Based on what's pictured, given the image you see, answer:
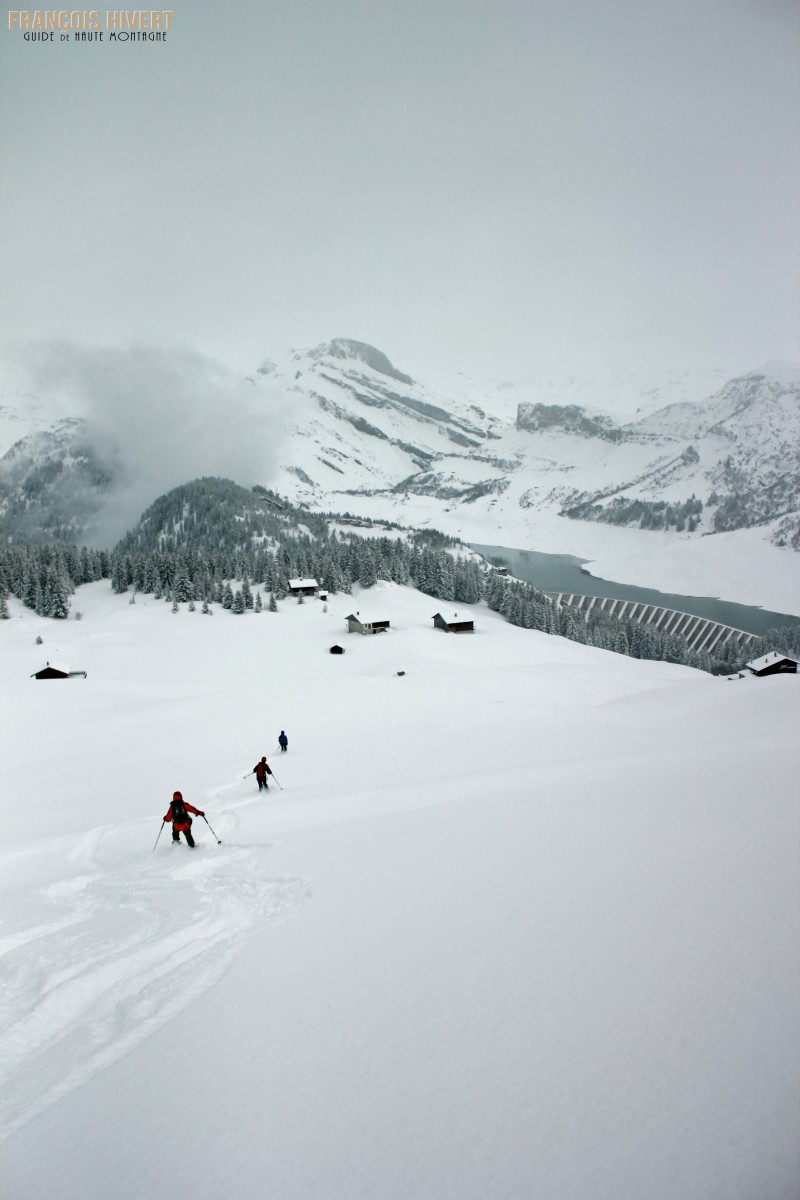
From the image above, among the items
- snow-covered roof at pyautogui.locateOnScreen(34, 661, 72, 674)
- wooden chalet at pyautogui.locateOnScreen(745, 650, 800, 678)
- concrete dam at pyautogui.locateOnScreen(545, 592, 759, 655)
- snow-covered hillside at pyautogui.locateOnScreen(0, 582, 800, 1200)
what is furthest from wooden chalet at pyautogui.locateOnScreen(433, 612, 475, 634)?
snow-covered hillside at pyautogui.locateOnScreen(0, 582, 800, 1200)

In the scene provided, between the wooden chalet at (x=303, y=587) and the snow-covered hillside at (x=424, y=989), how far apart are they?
8331cm

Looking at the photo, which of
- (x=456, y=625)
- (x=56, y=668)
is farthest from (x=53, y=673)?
(x=456, y=625)

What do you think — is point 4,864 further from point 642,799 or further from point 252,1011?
point 642,799

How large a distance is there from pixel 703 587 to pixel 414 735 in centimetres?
18914

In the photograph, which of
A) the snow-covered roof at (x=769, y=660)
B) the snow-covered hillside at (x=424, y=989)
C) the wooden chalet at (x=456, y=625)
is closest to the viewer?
the snow-covered hillside at (x=424, y=989)

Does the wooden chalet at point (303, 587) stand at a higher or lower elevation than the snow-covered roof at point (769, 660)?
higher

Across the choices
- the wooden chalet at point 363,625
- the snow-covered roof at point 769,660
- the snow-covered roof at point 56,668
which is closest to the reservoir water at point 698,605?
the snow-covered roof at point 769,660

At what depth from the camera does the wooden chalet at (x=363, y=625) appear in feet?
→ 240

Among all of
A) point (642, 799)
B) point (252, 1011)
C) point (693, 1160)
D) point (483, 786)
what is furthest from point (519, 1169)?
point (483, 786)

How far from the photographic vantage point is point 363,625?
7312cm

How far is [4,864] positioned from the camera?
491 inches

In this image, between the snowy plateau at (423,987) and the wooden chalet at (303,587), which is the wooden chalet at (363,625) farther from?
the snowy plateau at (423,987)

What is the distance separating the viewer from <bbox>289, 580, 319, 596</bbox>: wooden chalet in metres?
99.2

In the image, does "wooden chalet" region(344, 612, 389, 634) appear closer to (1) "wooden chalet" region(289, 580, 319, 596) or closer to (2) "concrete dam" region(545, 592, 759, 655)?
(1) "wooden chalet" region(289, 580, 319, 596)
